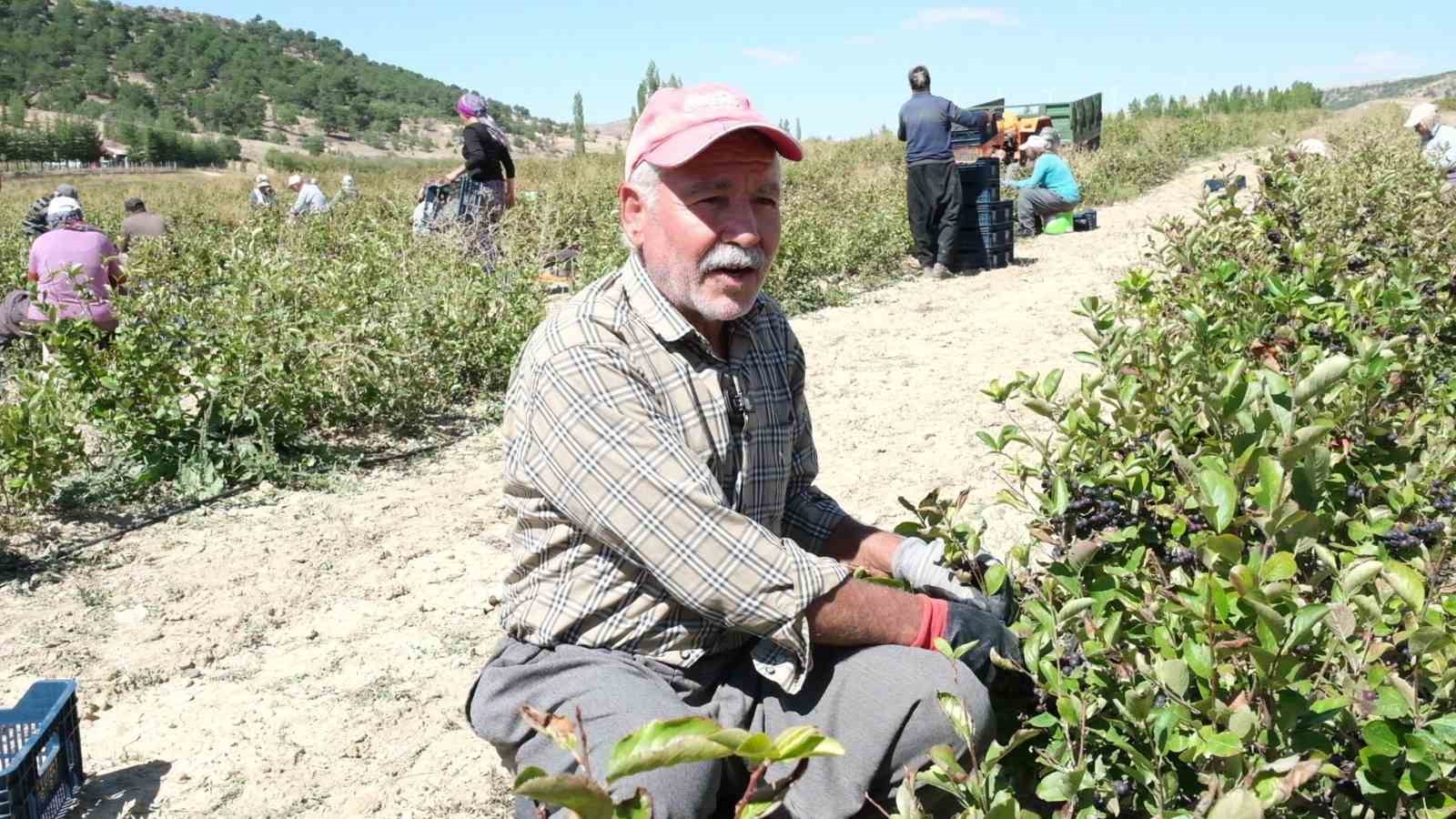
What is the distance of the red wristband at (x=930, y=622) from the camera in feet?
6.39

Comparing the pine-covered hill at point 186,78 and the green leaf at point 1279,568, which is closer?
the green leaf at point 1279,568

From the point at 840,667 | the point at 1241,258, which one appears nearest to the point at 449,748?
the point at 840,667

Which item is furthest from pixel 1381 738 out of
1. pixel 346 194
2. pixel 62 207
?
pixel 346 194

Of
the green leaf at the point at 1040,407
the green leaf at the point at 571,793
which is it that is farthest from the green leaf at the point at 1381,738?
the green leaf at the point at 571,793

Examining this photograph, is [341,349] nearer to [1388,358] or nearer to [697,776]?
[697,776]

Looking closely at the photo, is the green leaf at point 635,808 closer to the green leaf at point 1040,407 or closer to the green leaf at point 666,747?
the green leaf at point 666,747

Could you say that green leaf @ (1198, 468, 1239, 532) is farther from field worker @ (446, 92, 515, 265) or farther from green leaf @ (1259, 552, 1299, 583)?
field worker @ (446, 92, 515, 265)

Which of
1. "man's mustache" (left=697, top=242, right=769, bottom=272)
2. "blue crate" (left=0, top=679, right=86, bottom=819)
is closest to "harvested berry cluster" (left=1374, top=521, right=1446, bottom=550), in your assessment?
"man's mustache" (left=697, top=242, right=769, bottom=272)

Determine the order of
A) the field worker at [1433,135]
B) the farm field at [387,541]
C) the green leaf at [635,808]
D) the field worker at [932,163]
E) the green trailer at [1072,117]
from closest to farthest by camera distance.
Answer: the green leaf at [635,808] < the farm field at [387,541] < the field worker at [1433,135] < the field worker at [932,163] < the green trailer at [1072,117]

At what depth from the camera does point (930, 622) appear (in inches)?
76.9

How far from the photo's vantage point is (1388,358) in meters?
1.88

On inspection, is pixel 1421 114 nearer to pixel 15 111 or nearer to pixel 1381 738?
pixel 1381 738

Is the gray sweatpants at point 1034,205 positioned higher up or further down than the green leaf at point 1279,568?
higher up

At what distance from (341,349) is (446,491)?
1017 millimetres
